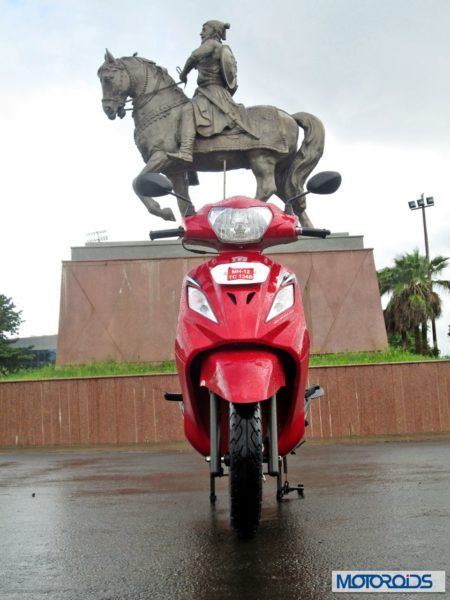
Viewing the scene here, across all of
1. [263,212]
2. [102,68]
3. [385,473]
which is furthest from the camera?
[102,68]

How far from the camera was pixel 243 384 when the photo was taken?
3.44 m

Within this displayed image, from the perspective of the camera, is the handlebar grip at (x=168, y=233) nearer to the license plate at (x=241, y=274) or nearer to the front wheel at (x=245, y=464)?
the license plate at (x=241, y=274)

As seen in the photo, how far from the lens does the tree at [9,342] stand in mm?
51625

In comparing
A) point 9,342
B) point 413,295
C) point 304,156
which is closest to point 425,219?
point 413,295

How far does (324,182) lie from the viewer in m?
4.38

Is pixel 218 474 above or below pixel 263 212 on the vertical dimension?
below

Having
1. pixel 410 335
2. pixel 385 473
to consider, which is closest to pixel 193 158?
pixel 385 473

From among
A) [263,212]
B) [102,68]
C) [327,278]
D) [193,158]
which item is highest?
[102,68]

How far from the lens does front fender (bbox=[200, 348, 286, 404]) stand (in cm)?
341

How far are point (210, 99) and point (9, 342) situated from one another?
143 feet

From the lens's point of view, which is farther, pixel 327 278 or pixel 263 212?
pixel 327 278

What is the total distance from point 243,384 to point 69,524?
143 cm

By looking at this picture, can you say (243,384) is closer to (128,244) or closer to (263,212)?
(263,212)

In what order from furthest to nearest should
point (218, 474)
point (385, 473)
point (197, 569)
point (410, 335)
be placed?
point (410, 335) → point (385, 473) → point (218, 474) → point (197, 569)
